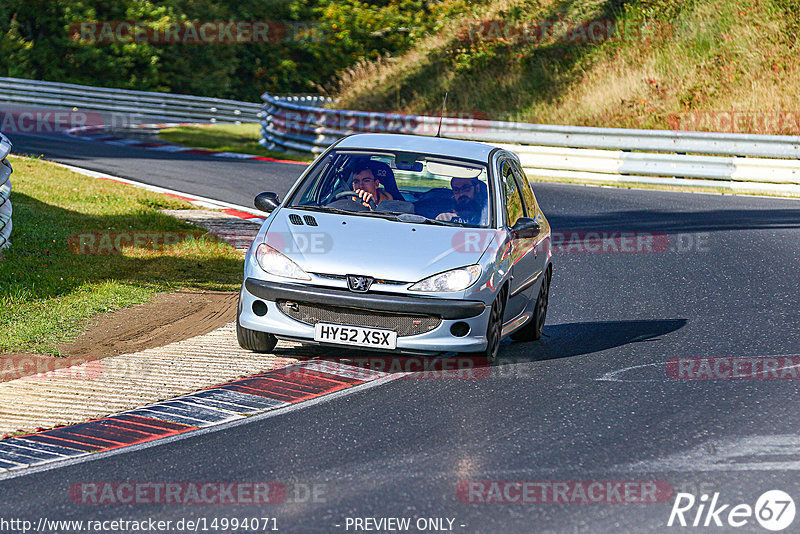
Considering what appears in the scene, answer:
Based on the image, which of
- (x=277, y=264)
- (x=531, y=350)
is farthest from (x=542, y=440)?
(x=531, y=350)

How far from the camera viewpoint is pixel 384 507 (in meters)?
Answer: 5.32

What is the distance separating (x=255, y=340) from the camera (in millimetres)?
8430

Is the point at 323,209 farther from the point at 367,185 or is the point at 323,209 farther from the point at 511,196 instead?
the point at 511,196

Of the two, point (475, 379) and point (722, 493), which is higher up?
point (722, 493)

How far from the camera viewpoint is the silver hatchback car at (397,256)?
778 centimetres

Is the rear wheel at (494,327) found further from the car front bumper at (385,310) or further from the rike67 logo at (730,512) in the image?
the rike67 logo at (730,512)

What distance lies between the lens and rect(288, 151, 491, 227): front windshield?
346 inches

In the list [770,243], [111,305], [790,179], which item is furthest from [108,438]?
[790,179]

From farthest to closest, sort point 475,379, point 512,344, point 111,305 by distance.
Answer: point 111,305 → point 512,344 → point 475,379

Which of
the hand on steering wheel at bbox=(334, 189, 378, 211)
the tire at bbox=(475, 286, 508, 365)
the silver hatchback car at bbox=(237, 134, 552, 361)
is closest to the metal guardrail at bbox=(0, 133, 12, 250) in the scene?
the silver hatchback car at bbox=(237, 134, 552, 361)

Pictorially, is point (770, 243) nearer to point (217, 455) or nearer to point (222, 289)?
point (222, 289)

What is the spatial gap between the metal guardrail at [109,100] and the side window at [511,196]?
99.3ft

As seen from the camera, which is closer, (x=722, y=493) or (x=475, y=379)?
(x=722, y=493)

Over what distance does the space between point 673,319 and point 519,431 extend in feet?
13.7
